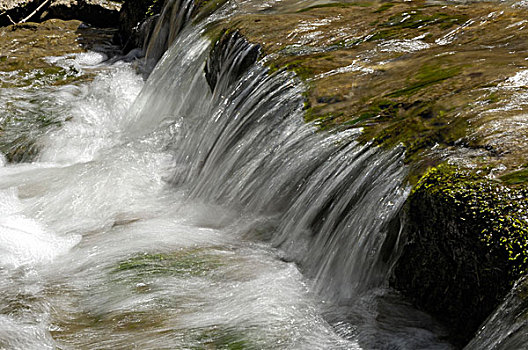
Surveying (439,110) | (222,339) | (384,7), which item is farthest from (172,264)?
(384,7)

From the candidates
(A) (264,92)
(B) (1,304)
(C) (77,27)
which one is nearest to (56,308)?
(B) (1,304)

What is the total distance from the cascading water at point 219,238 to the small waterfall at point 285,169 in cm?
1

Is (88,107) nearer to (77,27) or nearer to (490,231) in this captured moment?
(77,27)

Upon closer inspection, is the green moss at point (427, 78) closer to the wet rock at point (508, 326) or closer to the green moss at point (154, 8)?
the wet rock at point (508, 326)

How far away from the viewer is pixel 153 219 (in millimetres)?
4961

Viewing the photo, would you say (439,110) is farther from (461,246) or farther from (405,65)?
(461,246)

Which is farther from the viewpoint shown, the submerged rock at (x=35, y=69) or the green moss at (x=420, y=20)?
the submerged rock at (x=35, y=69)

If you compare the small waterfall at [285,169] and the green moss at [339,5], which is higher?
the green moss at [339,5]

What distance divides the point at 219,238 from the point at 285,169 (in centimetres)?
61

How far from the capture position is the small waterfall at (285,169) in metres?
3.55

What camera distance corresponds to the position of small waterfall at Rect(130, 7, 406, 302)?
3.55 meters

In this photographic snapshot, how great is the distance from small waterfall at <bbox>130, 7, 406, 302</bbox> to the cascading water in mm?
11

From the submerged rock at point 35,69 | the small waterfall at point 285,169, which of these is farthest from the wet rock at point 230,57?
the submerged rock at point 35,69

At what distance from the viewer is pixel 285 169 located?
446cm
